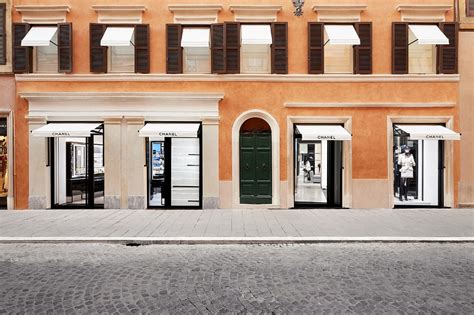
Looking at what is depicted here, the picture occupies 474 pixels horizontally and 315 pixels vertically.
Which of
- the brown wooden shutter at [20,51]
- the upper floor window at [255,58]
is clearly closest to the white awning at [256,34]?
the upper floor window at [255,58]

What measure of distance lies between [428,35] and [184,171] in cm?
1018

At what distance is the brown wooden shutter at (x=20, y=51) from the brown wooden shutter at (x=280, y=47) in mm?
9141

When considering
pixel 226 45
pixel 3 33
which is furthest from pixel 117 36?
pixel 3 33

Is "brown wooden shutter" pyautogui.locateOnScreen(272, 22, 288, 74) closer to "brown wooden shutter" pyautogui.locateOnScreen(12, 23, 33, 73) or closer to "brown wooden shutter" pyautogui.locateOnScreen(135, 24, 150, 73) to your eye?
"brown wooden shutter" pyautogui.locateOnScreen(135, 24, 150, 73)

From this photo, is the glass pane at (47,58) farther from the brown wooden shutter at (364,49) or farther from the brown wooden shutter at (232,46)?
the brown wooden shutter at (364,49)

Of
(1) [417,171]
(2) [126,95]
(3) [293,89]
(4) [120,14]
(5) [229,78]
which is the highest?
(4) [120,14]

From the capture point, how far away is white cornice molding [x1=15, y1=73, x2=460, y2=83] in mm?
11938

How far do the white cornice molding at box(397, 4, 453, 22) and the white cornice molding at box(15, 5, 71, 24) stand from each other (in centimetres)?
1246

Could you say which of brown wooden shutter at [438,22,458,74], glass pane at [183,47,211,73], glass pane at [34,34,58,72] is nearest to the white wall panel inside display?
glass pane at [183,47,211,73]

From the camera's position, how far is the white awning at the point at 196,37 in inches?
454

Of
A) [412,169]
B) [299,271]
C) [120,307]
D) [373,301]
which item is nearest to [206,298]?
[120,307]

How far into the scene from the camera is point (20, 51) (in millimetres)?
12008

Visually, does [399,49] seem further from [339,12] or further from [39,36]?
[39,36]

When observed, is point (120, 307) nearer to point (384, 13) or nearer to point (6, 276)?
point (6, 276)
